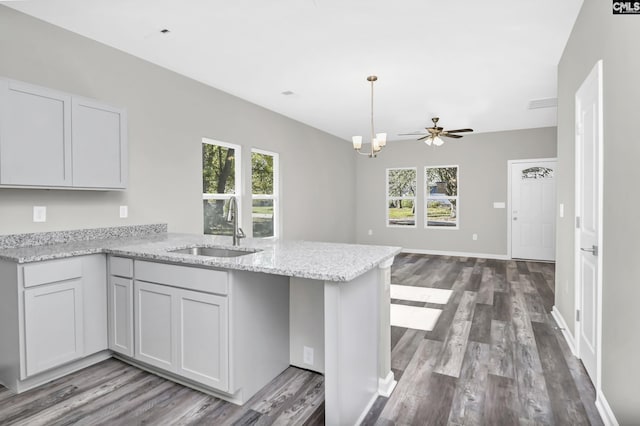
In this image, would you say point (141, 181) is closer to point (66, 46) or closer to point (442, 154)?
point (66, 46)

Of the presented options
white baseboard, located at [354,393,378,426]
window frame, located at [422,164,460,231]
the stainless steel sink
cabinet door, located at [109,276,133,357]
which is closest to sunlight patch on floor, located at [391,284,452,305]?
white baseboard, located at [354,393,378,426]

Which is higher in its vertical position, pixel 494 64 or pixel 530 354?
pixel 494 64

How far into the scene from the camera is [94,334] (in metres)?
2.60

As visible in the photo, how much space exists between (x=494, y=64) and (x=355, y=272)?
3.25m

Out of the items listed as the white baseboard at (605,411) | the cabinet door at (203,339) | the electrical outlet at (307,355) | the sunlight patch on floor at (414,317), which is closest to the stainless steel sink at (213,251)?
the cabinet door at (203,339)

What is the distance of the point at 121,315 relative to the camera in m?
2.60

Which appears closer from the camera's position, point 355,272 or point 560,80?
point 355,272

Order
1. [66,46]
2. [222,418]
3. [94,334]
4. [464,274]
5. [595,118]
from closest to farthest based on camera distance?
[222,418] < [595,118] < [94,334] < [66,46] < [464,274]

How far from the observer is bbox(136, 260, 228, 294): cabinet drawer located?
2092mm

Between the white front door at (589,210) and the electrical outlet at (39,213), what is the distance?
3902 millimetres

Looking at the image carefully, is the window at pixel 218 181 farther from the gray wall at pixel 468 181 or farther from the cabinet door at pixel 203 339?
the gray wall at pixel 468 181

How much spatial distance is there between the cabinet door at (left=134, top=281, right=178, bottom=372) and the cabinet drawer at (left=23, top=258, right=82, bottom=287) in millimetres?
428

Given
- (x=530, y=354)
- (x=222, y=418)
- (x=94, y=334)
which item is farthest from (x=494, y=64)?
(x=94, y=334)

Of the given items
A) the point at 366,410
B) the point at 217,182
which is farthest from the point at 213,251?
the point at 217,182
